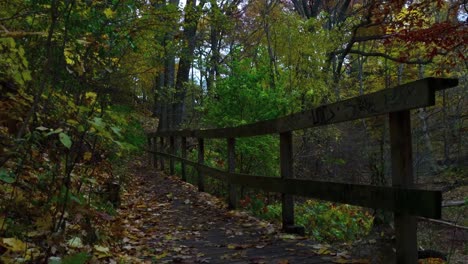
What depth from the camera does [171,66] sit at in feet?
66.8

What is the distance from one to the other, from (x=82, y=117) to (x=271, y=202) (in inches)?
276

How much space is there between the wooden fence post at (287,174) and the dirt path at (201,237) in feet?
0.58

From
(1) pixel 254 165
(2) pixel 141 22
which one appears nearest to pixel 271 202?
(1) pixel 254 165

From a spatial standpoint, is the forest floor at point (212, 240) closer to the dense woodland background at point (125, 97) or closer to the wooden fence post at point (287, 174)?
the wooden fence post at point (287, 174)

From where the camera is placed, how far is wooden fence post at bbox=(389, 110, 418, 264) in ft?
10.2

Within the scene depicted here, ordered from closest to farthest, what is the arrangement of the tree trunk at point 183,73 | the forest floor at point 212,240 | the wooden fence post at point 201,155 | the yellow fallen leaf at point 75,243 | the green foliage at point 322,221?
the yellow fallen leaf at point 75,243
the forest floor at point 212,240
the green foliage at point 322,221
the wooden fence post at point 201,155
the tree trunk at point 183,73

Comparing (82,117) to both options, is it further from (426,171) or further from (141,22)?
(426,171)

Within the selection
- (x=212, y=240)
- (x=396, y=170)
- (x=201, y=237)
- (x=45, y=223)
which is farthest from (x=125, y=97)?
(x=396, y=170)

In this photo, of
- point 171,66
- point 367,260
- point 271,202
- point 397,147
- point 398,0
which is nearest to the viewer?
point 397,147

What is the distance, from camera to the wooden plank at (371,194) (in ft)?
9.40

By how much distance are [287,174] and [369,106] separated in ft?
5.83

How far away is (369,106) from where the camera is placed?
346 cm

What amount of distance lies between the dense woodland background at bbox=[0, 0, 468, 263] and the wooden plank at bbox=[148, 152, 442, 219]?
1608mm

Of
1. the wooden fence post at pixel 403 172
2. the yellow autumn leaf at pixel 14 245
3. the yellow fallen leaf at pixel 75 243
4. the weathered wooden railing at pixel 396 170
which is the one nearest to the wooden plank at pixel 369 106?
the weathered wooden railing at pixel 396 170
